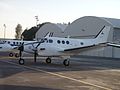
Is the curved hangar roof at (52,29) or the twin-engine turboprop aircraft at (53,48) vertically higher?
the curved hangar roof at (52,29)

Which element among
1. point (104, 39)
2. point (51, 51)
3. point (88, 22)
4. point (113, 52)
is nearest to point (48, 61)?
point (51, 51)

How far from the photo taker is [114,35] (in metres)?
61.8

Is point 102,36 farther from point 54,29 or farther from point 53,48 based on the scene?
point 54,29

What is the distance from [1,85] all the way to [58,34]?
2735 inches

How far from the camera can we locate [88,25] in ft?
226

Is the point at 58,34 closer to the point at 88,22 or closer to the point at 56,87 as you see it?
the point at 88,22

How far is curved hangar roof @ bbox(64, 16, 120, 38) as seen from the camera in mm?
64562

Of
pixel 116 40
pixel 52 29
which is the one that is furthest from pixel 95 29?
pixel 52 29

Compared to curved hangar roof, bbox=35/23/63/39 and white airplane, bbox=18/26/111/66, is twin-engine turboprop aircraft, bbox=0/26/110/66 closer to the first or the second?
white airplane, bbox=18/26/111/66

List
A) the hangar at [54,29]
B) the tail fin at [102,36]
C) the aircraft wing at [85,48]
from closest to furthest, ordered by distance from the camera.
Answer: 1. the aircraft wing at [85,48]
2. the tail fin at [102,36]
3. the hangar at [54,29]

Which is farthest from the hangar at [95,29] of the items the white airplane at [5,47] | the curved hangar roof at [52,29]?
the white airplane at [5,47]

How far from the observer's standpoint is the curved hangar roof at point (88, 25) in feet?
212

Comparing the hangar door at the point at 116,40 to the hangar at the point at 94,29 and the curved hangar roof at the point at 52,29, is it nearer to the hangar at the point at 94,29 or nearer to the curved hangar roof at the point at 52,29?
the hangar at the point at 94,29

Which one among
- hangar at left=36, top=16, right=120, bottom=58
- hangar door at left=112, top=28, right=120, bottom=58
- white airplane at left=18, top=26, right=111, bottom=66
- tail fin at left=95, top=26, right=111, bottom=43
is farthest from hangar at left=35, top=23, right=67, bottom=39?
white airplane at left=18, top=26, right=111, bottom=66
